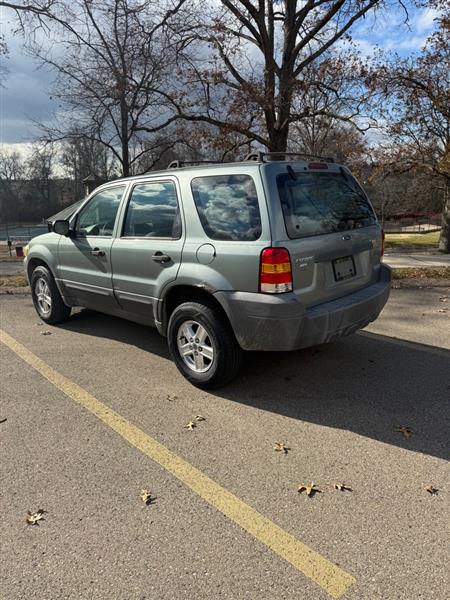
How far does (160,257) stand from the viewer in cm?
414

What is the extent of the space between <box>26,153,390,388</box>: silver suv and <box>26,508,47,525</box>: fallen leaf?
1727 millimetres

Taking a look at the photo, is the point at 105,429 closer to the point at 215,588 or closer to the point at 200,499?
the point at 200,499

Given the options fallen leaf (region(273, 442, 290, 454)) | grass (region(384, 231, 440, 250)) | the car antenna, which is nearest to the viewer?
fallen leaf (region(273, 442, 290, 454))

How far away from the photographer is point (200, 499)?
2.58 meters

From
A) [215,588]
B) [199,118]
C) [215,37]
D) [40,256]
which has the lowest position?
[215,588]

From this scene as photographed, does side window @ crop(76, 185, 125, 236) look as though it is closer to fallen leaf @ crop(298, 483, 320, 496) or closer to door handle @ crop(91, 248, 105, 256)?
door handle @ crop(91, 248, 105, 256)

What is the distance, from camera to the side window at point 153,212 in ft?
13.6

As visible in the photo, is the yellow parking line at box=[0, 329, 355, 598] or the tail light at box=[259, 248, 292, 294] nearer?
the yellow parking line at box=[0, 329, 355, 598]

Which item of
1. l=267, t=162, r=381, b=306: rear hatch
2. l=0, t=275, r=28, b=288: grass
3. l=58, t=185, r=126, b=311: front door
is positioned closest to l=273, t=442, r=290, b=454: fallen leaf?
l=267, t=162, r=381, b=306: rear hatch

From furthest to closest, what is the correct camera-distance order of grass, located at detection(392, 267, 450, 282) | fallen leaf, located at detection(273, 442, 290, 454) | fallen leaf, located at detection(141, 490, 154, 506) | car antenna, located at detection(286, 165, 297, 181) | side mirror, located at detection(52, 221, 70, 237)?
1. grass, located at detection(392, 267, 450, 282)
2. side mirror, located at detection(52, 221, 70, 237)
3. car antenna, located at detection(286, 165, 297, 181)
4. fallen leaf, located at detection(273, 442, 290, 454)
5. fallen leaf, located at detection(141, 490, 154, 506)

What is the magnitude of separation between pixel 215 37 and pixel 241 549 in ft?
59.1

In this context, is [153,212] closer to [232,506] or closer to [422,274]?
[232,506]

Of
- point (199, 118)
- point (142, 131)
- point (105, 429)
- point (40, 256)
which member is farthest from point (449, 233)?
point (105, 429)

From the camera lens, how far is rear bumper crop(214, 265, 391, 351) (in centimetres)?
343
